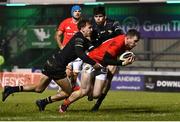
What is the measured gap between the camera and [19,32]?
30.6 metres

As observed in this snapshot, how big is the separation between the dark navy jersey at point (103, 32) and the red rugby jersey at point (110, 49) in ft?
1.27

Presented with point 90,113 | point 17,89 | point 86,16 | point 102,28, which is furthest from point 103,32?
point 86,16

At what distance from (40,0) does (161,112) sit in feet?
82.1

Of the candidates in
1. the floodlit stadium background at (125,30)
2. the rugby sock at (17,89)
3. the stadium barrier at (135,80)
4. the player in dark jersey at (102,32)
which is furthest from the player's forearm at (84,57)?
the stadium barrier at (135,80)

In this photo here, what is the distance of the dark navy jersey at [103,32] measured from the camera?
1422 cm

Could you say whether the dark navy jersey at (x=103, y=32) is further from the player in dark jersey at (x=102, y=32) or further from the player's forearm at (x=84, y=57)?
the player's forearm at (x=84, y=57)

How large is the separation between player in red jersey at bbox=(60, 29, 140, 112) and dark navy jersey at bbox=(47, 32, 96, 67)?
25cm

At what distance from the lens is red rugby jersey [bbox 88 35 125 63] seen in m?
13.3

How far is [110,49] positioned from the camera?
13422 mm

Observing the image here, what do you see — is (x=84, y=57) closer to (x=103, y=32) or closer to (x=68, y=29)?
(x=103, y=32)

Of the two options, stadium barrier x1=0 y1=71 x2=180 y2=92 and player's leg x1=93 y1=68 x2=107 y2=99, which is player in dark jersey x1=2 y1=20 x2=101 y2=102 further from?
stadium barrier x1=0 y1=71 x2=180 y2=92

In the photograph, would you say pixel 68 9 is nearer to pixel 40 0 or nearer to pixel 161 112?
pixel 40 0

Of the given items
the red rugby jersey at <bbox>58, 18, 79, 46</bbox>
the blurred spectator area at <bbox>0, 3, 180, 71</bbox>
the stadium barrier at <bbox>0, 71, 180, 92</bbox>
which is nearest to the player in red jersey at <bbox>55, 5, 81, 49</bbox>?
the red rugby jersey at <bbox>58, 18, 79, 46</bbox>

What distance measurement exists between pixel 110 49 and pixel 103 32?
1145mm
